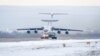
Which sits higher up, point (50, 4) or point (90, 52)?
point (50, 4)

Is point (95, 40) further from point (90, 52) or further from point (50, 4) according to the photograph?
point (50, 4)

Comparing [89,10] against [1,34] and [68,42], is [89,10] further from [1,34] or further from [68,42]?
[1,34]

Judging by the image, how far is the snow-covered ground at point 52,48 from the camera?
3779mm

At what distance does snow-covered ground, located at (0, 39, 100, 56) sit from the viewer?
149 inches

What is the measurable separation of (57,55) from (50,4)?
63 cm

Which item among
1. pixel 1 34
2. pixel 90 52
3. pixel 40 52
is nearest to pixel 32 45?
pixel 40 52

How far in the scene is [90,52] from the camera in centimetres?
388

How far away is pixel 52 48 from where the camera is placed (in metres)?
3.86

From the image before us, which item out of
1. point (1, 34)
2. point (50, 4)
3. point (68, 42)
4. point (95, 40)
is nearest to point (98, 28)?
point (95, 40)

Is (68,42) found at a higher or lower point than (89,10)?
lower

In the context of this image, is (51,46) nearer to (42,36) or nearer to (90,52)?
(42,36)

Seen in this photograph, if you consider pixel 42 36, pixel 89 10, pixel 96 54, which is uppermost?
pixel 89 10

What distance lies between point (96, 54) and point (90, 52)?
0.27ft

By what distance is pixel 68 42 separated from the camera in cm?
389
